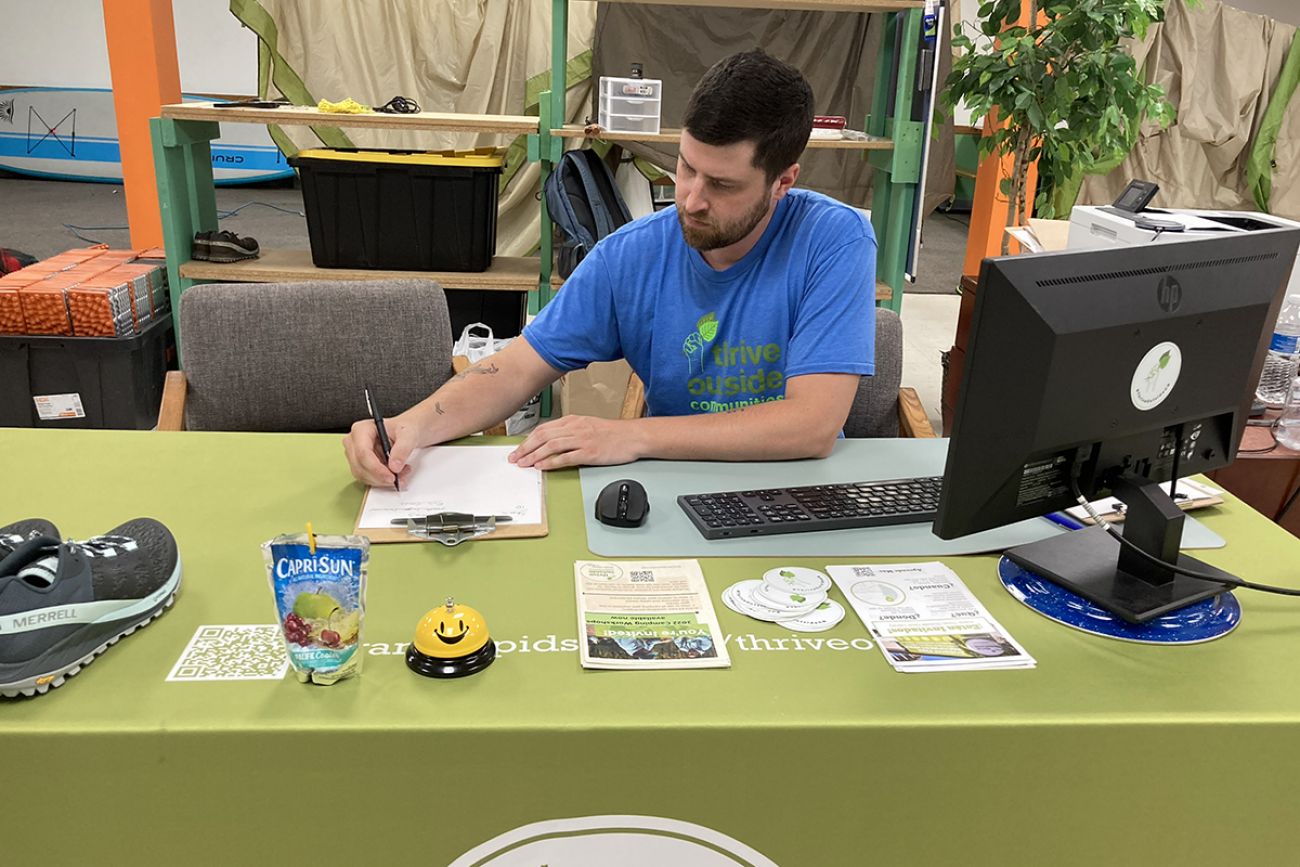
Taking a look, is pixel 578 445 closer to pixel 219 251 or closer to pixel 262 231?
pixel 219 251

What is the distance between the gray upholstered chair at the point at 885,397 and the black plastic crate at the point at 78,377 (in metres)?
1.90

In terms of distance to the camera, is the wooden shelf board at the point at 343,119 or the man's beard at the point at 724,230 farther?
the wooden shelf board at the point at 343,119

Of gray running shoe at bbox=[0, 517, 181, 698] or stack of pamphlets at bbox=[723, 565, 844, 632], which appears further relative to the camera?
stack of pamphlets at bbox=[723, 565, 844, 632]

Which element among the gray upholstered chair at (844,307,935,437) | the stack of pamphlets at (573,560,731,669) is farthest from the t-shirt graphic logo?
the stack of pamphlets at (573,560,731,669)

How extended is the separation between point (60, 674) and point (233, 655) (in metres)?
0.14

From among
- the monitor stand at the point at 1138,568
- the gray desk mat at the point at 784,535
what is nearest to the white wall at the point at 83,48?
the gray desk mat at the point at 784,535

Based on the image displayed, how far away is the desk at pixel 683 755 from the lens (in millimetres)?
836

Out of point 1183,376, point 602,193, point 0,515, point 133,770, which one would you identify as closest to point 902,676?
point 1183,376

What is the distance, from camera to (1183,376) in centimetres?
108

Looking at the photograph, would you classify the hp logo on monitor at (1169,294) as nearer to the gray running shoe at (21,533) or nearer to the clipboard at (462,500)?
the clipboard at (462,500)

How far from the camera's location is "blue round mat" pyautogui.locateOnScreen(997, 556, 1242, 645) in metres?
1.04

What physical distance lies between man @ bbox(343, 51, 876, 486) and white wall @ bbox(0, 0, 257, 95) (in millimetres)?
7264

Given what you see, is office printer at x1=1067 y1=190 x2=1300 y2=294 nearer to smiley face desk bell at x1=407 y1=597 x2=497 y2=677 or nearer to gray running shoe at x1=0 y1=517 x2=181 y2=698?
smiley face desk bell at x1=407 y1=597 x2=497 y2=677

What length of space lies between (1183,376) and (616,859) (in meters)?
0.80
